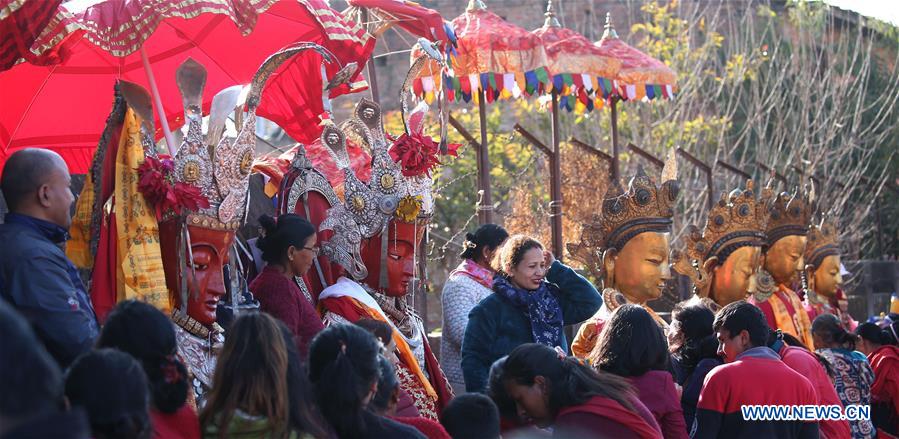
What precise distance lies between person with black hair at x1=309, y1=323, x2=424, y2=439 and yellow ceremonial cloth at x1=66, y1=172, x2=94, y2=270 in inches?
54.8

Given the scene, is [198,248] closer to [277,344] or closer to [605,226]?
[277,344]

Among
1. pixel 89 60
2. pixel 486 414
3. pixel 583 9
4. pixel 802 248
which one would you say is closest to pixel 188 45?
pixel 89 60

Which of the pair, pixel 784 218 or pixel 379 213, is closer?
pixel 379 213

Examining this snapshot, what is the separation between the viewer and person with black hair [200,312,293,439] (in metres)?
3.23

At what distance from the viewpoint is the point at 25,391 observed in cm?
190

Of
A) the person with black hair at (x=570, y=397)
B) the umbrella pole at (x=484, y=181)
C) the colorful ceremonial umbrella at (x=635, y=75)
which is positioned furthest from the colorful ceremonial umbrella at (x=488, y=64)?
the person with black hair at (x=570, y=397)

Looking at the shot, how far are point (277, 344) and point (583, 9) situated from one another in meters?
14.7

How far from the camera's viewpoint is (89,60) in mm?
6434

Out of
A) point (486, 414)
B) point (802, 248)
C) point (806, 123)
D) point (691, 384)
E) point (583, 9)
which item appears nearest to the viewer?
point (486, 414)

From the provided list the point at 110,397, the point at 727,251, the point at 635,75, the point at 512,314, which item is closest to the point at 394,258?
the point at 512,314

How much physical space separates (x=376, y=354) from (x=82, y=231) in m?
1.56

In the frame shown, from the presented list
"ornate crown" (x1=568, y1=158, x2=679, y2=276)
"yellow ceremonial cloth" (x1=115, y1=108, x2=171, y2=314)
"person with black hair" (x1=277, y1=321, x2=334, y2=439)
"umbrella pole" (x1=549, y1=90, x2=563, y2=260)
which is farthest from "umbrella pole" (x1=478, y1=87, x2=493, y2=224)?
"person with black hair" (x1=277, y1=321, x2=334, y2=439)

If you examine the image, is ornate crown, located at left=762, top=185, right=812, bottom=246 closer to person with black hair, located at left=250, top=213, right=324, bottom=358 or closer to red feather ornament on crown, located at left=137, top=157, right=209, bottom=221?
person with black hair, located at left=250, top=213, right=324, bottom=358

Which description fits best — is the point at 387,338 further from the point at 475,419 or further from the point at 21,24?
the point at 21,24
